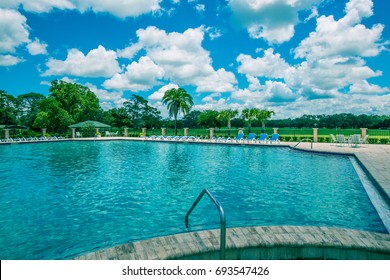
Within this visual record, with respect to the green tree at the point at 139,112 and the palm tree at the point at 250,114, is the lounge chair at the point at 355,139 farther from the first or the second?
the green tree at the point at 139,112

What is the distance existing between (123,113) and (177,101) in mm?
19211

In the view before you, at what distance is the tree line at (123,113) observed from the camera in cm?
3641

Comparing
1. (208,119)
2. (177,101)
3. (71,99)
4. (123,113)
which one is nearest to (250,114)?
(177,101)

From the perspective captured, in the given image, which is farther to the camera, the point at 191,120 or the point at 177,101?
the point at 191,120

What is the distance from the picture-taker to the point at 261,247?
3811 mm

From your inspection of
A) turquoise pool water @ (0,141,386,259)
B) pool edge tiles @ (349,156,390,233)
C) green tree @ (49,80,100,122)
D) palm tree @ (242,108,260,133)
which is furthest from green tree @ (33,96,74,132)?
pool edge tiles @ (349,156,390,233)

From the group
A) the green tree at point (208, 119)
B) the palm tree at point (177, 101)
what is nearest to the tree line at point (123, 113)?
the palm tree at point (177, 101)

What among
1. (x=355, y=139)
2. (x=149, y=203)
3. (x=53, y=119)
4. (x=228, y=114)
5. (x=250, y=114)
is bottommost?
(x=149, y=203)

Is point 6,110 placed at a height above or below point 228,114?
above

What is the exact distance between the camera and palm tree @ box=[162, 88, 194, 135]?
131 ft

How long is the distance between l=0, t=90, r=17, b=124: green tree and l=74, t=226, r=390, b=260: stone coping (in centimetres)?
5787

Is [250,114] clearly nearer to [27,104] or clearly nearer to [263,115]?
[263,115]
